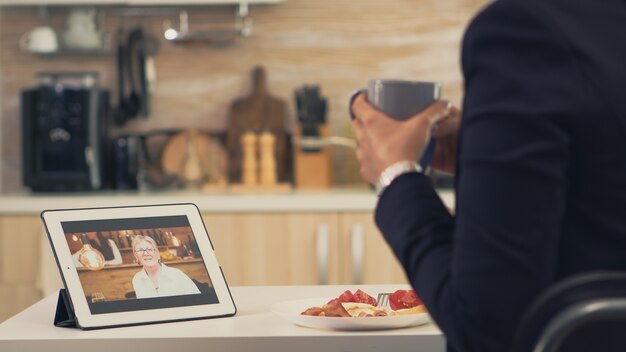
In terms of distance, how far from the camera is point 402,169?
110 centimetres

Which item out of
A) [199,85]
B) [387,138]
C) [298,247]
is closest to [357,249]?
[298,247]

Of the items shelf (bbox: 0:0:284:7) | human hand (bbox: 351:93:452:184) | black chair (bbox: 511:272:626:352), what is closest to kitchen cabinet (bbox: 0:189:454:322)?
shelf (bbox: 0:0:284:7)

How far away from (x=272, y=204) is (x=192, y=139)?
23.5 inches

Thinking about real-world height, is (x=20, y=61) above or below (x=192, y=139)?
above

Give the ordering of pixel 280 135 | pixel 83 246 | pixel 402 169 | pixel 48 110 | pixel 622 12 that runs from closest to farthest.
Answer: pixel 622 12, pixel 402 169, pixel 83 246, pixel 48 110, pixel 280 135

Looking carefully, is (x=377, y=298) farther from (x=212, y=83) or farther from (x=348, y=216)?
(x=212, y=83)

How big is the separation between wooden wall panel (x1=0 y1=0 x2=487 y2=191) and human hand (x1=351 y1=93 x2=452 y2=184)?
2792 mm

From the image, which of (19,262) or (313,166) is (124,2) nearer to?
(313,166)

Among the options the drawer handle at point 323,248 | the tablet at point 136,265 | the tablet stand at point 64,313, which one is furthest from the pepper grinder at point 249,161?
the tablet stand at point 64,313

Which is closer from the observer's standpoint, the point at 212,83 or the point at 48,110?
the point at 48,110

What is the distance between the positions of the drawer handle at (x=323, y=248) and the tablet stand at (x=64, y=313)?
1.91 meters

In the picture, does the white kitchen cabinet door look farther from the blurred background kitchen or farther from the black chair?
the black chair

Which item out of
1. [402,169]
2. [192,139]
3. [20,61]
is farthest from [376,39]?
[402,169]

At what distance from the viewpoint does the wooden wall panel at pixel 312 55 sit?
3.98m
